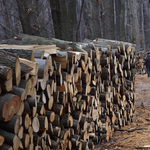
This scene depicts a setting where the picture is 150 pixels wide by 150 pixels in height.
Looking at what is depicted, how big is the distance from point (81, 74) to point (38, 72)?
1.47 meters

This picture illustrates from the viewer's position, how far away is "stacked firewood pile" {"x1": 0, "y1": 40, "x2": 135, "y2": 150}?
7.50ft

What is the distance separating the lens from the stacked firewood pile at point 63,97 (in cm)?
229

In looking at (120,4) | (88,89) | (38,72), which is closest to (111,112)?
(88,89)

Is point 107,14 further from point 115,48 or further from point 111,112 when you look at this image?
point 111,112

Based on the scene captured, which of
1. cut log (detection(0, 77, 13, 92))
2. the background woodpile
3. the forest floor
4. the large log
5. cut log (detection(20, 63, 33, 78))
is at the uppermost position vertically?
the large log

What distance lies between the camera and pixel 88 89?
4.42 metres

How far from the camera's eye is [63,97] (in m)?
3.49

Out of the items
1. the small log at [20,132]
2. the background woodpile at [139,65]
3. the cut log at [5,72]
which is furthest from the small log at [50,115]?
the background woodpile at [139,65]

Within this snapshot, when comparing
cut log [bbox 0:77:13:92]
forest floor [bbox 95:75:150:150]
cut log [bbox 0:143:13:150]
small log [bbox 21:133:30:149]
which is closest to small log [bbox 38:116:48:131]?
small log [bbox 21:133:30:149]

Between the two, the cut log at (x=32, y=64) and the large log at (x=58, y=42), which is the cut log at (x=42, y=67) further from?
the large log at (x=58, y=42)

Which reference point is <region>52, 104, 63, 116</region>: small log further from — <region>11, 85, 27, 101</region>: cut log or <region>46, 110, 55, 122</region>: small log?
<region>11, 85, 27, 101</region>: cut log

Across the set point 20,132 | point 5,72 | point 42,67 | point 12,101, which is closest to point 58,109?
point 42,67

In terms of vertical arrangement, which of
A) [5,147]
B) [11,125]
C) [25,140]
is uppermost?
[11,125]

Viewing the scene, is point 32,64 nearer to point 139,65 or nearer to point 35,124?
point 35,124
